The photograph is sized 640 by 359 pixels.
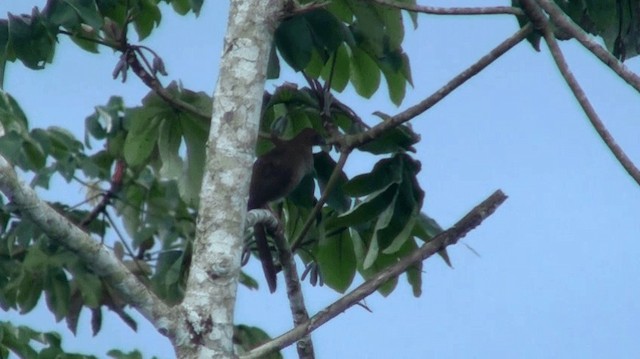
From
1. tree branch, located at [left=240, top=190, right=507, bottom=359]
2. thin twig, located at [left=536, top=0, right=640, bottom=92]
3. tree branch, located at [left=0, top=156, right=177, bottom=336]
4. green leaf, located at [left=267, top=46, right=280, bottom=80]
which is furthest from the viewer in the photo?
green leaf, located at [left=267, top=46, right=280, bottom=80]

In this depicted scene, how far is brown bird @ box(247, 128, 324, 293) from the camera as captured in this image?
14.3ft

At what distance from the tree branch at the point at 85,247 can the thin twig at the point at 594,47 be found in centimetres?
129

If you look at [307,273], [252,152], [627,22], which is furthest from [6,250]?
[627,22]

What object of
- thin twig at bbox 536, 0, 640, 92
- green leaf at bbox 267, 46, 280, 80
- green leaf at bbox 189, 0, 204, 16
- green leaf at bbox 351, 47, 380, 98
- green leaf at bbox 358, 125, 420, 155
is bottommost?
thin twig at bbox 536, 0, 640, 92

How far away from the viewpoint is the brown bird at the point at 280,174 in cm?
436

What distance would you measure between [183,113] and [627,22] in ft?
5.13

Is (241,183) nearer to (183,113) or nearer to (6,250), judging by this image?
(183,113)

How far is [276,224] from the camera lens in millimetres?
3844

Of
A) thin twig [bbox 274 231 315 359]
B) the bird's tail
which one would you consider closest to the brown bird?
the bird's tail

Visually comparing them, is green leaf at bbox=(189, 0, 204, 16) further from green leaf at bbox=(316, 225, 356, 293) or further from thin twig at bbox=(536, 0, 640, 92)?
thin twig at bbox=(536, 0, 640, 92)

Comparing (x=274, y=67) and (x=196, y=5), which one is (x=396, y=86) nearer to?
(x=274, y=67)

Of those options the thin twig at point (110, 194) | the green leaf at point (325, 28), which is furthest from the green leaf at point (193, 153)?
the thin twig at point (110, 194)

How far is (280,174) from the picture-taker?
14.8ft

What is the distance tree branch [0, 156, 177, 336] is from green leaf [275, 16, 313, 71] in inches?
50.7
